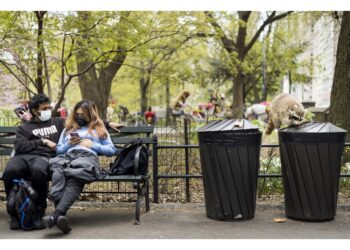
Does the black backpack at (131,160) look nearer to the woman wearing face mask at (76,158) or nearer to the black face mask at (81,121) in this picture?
the woman wearing face mask at (76,158)

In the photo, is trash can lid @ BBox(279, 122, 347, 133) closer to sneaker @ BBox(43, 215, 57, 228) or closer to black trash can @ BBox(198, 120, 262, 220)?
black trash can @ BBox(198, 120, 262, 220)

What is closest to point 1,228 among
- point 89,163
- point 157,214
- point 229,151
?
point 89,163

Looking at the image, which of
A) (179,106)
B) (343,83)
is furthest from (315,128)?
(179,106)

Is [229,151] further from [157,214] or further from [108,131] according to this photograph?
[108,131]

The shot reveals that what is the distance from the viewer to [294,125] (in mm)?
5770

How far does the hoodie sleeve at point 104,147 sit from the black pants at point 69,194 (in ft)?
1.84

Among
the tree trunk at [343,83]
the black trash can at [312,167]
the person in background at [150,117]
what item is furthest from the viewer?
the person in background at [150,117]

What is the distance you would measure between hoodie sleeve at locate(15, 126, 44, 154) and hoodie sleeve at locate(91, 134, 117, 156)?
23.4 inches

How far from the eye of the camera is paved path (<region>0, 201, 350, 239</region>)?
5129 millimetres

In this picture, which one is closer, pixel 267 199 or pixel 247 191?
pixel 247 191

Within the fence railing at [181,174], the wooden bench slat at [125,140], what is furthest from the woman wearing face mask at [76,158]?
the fence railing at [181,174]

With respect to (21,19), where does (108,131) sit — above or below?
below

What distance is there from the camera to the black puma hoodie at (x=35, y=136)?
5.71 metres
